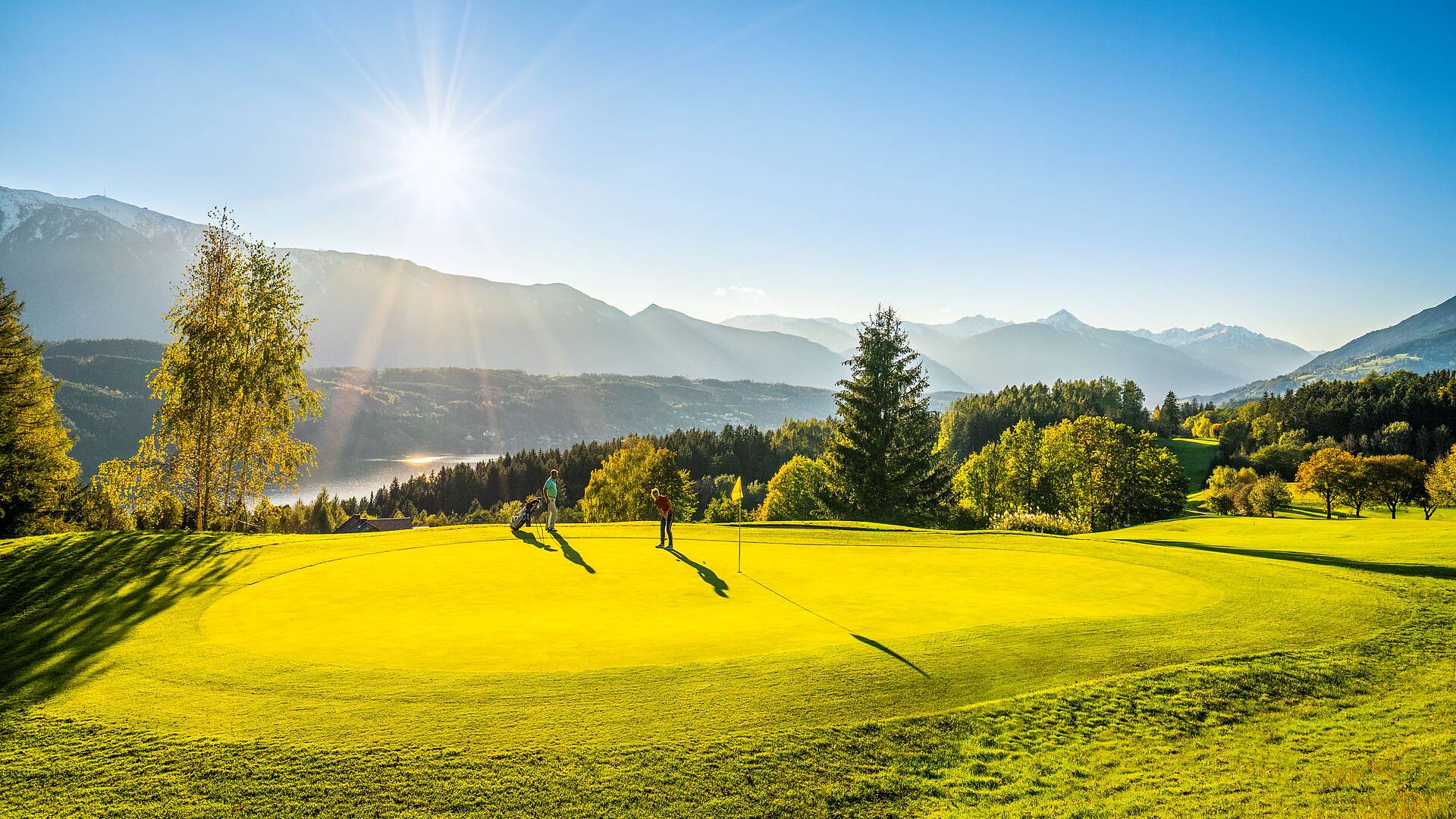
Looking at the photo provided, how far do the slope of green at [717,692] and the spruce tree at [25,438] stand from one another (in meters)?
24.6

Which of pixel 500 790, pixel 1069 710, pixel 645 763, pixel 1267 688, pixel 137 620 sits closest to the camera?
pixel 500 790

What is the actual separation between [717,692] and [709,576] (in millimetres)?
7342

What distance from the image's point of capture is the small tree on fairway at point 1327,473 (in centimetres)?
5131

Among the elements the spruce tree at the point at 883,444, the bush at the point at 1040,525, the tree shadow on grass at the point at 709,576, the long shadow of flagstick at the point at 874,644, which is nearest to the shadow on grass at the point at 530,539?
the tree shadow on grass at the point at 709,576

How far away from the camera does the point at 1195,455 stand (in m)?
123

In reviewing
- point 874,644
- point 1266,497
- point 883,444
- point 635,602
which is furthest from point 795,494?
point 874,644

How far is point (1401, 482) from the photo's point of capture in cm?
5038

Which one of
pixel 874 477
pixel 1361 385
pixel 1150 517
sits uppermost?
pixel 1361 385

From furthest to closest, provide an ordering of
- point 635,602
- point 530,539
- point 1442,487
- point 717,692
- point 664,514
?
1. point 1442,487
2. point 530,539
3. point 664,514
4. point 635,602
5. point 717,692

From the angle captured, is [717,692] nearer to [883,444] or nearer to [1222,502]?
[883,444]

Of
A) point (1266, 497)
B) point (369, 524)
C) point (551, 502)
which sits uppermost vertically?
point (551, 502)

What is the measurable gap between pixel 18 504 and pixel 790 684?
154ft

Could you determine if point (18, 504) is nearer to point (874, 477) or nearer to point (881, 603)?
point (881, 603)

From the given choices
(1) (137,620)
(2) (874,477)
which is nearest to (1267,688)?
(1) (137,620)
